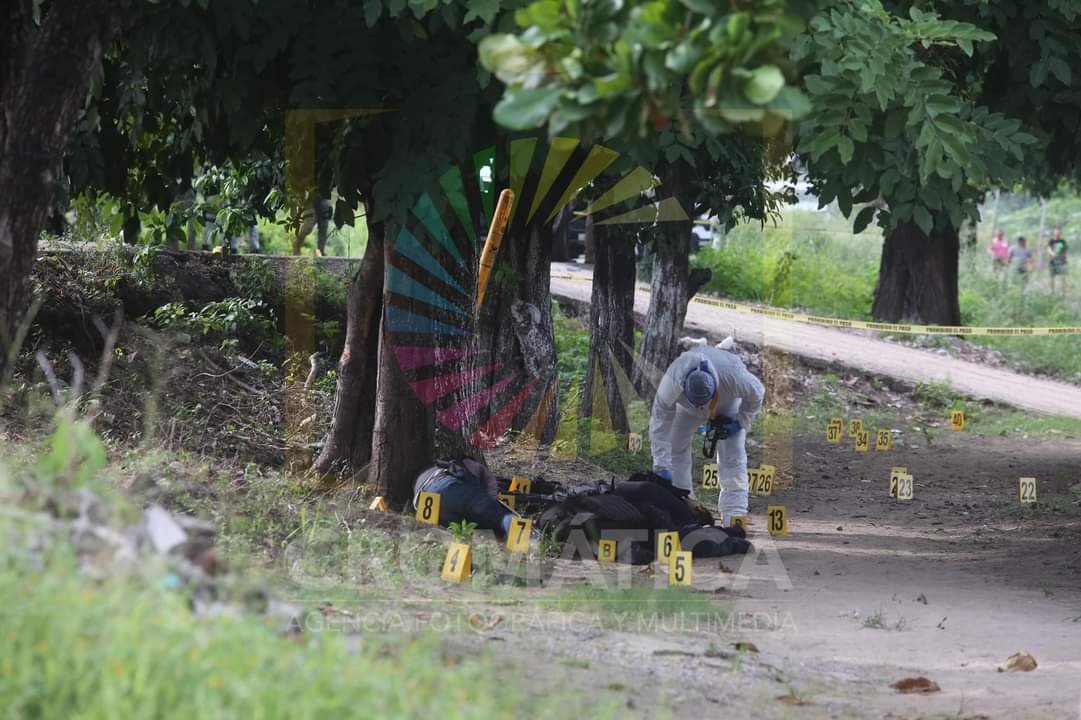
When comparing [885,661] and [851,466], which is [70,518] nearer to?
[885,661]

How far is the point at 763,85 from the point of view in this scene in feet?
13.1

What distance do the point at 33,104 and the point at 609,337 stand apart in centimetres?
979

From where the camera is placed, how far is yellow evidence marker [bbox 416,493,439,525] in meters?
9.08

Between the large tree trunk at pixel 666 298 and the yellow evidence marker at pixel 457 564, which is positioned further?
the large tree trunk at pixel 666 298

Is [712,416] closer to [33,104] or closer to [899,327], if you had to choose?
[33,104]

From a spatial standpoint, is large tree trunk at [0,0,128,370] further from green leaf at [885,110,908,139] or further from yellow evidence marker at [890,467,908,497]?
yellow evidence marker at [890,467,908,497]

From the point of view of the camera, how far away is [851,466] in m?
15.3

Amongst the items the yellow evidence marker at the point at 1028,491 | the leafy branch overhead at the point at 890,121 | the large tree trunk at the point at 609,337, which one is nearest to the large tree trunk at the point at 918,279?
the large tree trunk at the point at 609,337

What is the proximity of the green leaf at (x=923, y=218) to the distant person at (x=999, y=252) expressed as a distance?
22.8 meters

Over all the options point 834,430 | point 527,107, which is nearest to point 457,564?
point 527,107

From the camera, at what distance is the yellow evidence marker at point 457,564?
7500 mm

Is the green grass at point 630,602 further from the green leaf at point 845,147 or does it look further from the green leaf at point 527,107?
the green leaf at point 527,107

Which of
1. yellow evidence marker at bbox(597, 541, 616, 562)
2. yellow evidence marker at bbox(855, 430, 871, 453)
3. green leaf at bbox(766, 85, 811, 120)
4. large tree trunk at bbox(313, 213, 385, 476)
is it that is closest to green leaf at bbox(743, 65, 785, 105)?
green leaf at bbox(766, 85, 811, 120)

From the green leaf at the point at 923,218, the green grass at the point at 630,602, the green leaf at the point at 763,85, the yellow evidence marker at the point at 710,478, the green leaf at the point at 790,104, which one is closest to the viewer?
the green leaf at the point at 763,85
